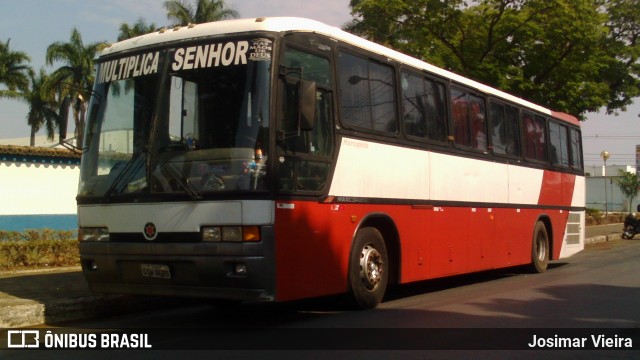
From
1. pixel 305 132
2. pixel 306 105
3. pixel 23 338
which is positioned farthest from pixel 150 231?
pixel 306 105

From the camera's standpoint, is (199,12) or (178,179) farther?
(199,12)

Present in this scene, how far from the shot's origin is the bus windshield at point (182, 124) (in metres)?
7.12

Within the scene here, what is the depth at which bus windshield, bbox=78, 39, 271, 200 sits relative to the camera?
7125 millimetres

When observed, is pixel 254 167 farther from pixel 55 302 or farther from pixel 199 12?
pixel 199 12

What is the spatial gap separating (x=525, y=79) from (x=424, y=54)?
3361mm

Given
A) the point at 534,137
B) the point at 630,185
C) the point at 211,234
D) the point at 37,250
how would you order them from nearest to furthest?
the point at 211,234 → the point at 37,250 → the point at 534,137 → the point at 630,185

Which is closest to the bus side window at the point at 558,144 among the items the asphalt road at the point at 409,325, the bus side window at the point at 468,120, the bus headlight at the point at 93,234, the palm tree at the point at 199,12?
the bus side window at the point at 468,120

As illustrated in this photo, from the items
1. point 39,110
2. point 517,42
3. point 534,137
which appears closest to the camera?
point 534,137

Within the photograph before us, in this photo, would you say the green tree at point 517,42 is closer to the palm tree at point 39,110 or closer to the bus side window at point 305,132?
the bus side window at point 305,132

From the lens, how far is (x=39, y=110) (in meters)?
59.1

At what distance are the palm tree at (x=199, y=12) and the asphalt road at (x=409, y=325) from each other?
113 ft

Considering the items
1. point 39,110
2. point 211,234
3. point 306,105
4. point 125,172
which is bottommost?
point 211,234

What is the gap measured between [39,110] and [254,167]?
57.2m

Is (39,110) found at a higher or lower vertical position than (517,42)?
higher
